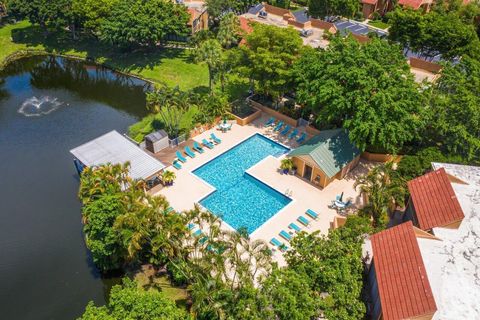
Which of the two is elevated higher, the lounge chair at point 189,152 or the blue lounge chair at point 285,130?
the blue lounge chair at point 285,130

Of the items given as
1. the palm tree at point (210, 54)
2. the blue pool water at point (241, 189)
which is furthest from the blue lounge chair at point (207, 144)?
the palm tree at point (210, 54)

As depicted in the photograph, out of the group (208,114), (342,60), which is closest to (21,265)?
(208,114)

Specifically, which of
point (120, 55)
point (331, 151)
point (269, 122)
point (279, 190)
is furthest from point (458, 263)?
point (120, 55)

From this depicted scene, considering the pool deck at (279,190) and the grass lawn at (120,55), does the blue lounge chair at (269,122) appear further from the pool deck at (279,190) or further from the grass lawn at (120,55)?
the grass lawn at (120,55)

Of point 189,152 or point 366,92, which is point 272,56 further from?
point 189,152

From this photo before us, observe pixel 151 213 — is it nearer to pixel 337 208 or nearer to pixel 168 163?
pixel 168 163

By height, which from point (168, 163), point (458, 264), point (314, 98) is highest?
point (314, 98)

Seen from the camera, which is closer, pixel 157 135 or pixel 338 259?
pixel 338 259
